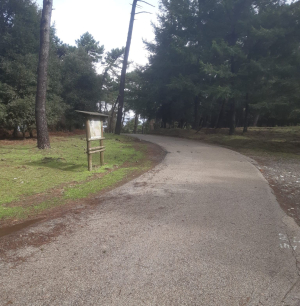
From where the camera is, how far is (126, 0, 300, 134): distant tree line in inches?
566

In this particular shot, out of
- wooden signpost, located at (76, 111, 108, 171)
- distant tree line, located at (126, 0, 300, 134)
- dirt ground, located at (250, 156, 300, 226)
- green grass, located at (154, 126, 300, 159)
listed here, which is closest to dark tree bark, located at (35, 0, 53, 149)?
wooden signpost, located at (76, 111, 108, 171)

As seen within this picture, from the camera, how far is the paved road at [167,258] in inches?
86.7

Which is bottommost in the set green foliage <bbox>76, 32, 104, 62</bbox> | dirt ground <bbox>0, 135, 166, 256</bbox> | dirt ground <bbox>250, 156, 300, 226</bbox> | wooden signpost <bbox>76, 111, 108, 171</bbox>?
dirt ground <bbox>0, 135, 166, 256</bbox>

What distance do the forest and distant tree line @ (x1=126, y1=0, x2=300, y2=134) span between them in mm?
57

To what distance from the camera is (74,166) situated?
8102 mm

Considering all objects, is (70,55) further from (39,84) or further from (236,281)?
(236,281)

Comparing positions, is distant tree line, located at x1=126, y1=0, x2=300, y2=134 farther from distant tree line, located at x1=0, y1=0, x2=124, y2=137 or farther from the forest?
distant tree line, located at x1=0, y1=0, x2=124, y2=137

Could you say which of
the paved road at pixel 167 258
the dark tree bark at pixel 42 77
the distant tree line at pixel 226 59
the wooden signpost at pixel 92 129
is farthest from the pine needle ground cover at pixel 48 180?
the distant tree line at pixel 226 59

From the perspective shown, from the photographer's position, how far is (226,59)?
20125 millimetres

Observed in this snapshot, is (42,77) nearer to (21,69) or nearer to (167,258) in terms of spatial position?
(21,69)

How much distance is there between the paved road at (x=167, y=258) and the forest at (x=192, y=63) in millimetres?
11617

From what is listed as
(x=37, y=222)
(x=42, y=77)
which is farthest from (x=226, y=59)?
(x=37, y=222)

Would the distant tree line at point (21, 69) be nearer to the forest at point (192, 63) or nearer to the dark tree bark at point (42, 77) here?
the forest at point (192, 63)

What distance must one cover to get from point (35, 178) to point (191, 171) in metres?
4.41
